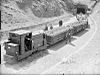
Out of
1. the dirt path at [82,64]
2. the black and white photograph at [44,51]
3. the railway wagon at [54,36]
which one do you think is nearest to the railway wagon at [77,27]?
the black and white photograph at [44,51]

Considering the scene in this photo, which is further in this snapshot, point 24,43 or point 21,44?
point 24,43

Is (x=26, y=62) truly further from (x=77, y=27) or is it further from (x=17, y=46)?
(x=77, y=27)

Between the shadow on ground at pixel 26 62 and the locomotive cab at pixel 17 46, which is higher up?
the locomotive cab at pixel 17 46

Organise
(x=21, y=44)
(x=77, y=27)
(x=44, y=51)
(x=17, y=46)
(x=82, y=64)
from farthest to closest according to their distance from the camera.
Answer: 1. (x=77, y=27)
2. (x=44, y=51)
3. (x=82, y=64)
4. (x=21, y=44)
5. (x=17, y=46)

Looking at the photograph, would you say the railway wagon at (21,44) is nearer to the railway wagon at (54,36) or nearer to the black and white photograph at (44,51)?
the black and white photograph at (44,51)

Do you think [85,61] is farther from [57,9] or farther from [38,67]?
[57,9]

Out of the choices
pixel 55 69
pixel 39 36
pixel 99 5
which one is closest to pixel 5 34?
pixel 39 36

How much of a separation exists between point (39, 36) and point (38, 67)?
320cm

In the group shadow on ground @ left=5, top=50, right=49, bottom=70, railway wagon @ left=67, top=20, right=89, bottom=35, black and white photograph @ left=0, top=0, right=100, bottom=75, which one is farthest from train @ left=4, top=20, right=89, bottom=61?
railway wagon @ left=67, top=20, right=89, bottom=35

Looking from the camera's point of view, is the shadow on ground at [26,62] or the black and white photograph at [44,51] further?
the shadow on ground at [26,62]

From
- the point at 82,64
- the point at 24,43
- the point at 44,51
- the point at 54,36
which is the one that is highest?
the point at 24,43

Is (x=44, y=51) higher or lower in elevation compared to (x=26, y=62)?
higher

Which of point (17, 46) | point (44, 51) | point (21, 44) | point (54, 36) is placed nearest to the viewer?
point (17, 46)

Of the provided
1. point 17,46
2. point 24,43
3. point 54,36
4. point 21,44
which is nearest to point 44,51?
point 54,36
